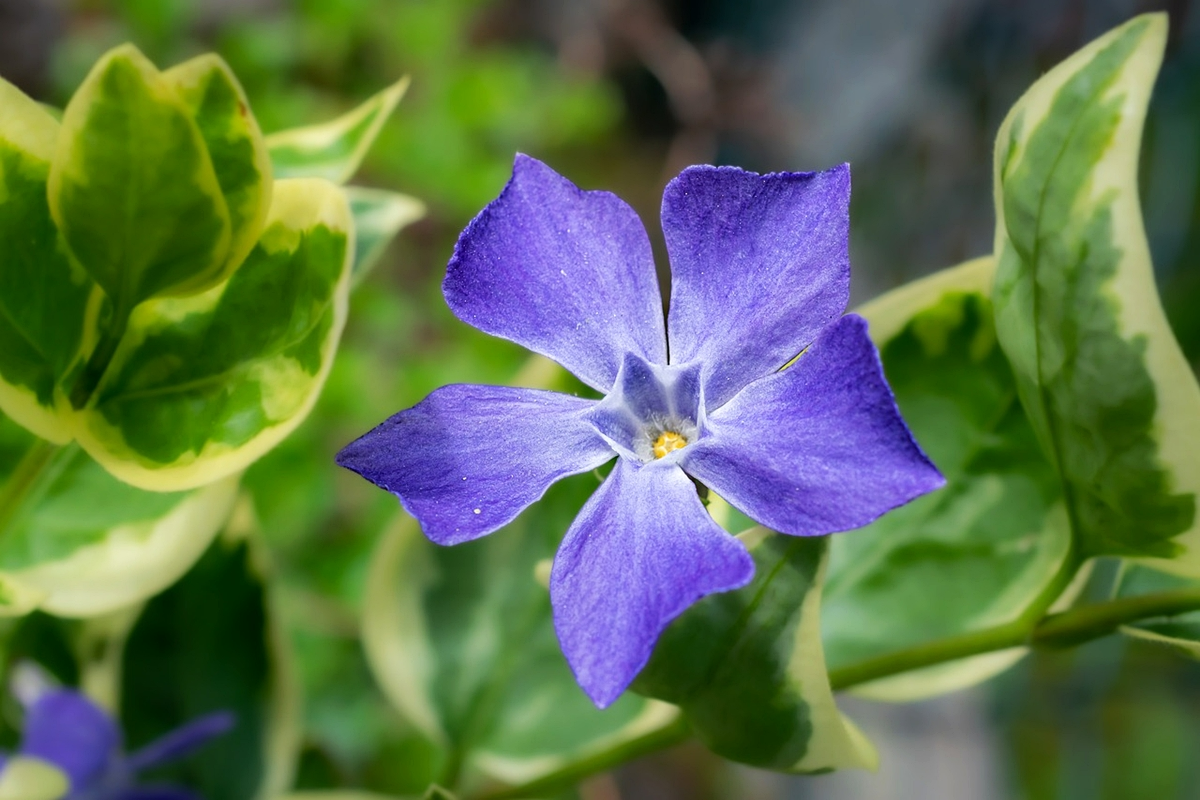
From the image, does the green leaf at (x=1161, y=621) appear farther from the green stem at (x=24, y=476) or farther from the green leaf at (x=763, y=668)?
the green stem at (x=24, y=476)

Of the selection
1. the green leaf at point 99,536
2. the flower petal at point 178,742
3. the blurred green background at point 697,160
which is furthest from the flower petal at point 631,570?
the blurred green background at point 697,160

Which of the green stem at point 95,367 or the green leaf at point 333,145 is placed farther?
the green leaf at point 333,145

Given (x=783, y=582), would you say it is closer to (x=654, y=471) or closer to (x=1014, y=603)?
(x=654, y=471)

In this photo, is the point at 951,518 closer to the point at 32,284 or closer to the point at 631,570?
the point at 631,570

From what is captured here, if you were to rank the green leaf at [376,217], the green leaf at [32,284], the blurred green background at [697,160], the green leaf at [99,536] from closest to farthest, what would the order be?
the green leaf at [32,284]
the green leaf at [99,536]
the green leaf at [376,217]
the blurred green background at [697,160]

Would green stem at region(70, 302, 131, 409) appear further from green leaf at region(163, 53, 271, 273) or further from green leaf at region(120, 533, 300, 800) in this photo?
green leaf at region(120, 533, 300, 800)
